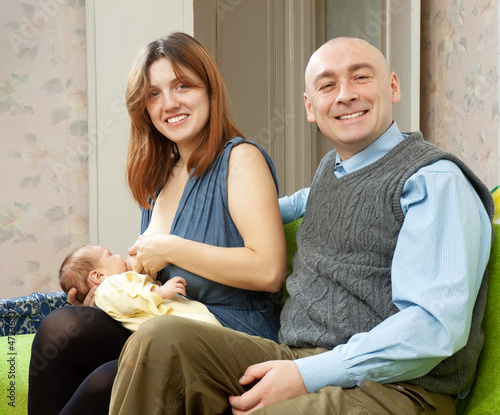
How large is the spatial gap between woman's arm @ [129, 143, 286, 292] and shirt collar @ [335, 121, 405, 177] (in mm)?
230

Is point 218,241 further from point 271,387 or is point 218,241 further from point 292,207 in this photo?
point 271,387

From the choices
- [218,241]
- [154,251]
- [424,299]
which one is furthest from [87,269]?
[424,299]

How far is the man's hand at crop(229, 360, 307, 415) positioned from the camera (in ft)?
3.53

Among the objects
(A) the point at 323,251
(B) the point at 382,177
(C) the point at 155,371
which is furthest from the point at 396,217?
(C) the point at 155,371

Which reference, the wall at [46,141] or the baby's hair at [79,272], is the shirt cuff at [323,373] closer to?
the baby's hair at [79,272]

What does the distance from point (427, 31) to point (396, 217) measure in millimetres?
1871

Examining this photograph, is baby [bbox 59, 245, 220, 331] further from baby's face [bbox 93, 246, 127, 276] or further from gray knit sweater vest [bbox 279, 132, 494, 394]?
gray knit sweater vest [bbox 279, 132, 494, 394]

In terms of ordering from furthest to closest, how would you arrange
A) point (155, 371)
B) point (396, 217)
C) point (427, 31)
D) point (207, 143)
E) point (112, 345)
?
1. point (427, 31)
2. point (207, 143)
3. point (112, 345)
4. point (396, 217)
5. point (155, 371)

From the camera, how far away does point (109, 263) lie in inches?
64.9

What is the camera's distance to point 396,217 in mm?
1207

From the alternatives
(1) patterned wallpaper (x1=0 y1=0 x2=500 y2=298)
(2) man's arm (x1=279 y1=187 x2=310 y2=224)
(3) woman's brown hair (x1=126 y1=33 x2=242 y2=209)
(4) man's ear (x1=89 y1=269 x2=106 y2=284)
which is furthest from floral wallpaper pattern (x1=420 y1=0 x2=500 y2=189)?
(4) man's ear (x1=89 y1=269 x2=106 y2=284)

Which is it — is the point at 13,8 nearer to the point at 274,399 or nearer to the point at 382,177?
the point at 382,177

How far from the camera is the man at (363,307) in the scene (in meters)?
1.06

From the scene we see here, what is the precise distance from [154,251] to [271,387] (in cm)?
52
